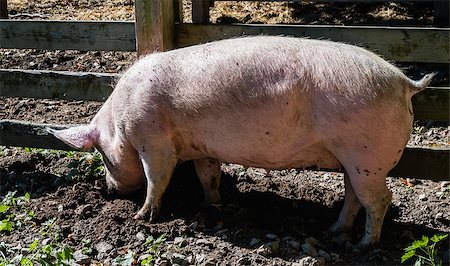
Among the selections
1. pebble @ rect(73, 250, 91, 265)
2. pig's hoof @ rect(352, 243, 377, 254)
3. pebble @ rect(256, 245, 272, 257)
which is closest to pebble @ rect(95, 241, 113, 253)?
pebble @ rect(73, 250, 91, 265)

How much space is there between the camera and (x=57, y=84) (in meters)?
6.18

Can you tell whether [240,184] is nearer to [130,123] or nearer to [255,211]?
[255,211]

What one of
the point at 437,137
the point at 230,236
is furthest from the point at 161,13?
the point at 437,137

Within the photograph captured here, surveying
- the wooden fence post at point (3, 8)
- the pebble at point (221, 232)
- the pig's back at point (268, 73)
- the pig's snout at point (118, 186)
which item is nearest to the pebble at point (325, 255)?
the pebble at point (221, 232)

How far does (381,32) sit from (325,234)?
1.58 metres

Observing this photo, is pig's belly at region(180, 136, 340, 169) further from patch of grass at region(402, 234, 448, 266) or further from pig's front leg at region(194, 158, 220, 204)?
patch of grass at region(402, 234, 448, 266)

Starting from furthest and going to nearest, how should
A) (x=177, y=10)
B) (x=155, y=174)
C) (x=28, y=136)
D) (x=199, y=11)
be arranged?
1. (x=199, y=11)
2. (x=28, y=136)
3. (x=177, y=10)
4. (x=155, y=174)

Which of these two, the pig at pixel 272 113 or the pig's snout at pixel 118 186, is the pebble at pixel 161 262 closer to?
the pig at pixel 272 113

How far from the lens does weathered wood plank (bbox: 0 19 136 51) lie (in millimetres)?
6105

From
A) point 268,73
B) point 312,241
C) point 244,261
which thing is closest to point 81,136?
point 268,73

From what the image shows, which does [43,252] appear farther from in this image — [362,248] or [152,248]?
[362,248]

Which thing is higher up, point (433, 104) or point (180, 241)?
point (433, 104)

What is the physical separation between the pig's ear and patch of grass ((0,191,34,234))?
497mm

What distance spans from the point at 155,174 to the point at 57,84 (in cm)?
147
